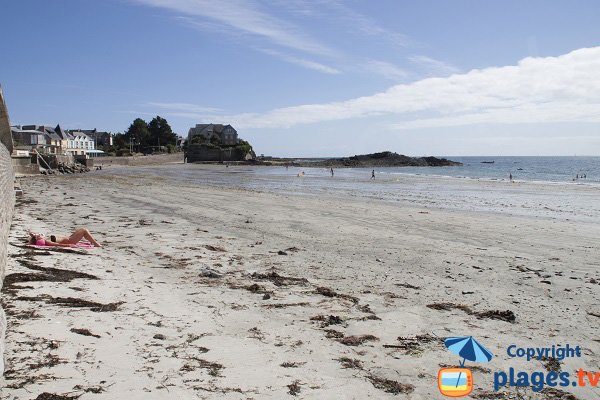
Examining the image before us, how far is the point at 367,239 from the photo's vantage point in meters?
12.3

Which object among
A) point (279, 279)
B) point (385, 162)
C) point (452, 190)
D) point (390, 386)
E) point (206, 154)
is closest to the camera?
point (390, 386)

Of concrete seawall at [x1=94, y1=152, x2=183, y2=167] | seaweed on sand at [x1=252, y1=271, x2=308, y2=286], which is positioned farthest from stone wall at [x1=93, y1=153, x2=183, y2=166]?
seaweed on sand at [x1=252, y1=271, x2=308, y2=286]

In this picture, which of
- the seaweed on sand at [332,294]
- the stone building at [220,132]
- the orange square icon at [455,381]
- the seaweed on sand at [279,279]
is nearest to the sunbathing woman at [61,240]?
the seaweed on sand at [279,279]

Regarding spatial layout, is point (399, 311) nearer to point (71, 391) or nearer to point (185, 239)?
point (71, 391)

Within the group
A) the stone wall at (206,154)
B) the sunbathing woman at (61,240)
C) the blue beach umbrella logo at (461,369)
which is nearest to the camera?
the blue beach umbrella logo at (461,369)

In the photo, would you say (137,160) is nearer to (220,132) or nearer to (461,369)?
(220,132)

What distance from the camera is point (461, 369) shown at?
15.3ft

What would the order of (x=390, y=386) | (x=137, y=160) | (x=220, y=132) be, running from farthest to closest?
(x=220, y=132), (x=137, y=160), (x=390, y=386)

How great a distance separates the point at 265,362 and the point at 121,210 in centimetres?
1368

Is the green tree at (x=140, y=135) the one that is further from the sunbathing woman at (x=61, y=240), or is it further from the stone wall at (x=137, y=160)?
the sunbathing woman at (x=61, y=240)

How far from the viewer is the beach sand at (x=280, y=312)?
13.7 feet

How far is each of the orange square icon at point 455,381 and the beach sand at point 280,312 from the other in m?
0.08

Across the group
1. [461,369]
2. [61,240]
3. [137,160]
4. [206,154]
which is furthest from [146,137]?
[461,369]

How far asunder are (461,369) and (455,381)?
299mm
